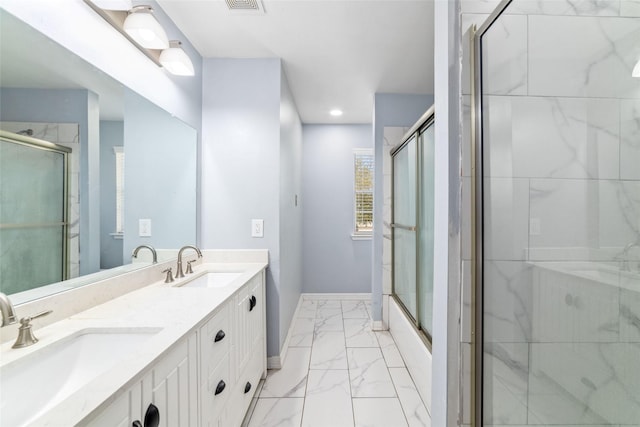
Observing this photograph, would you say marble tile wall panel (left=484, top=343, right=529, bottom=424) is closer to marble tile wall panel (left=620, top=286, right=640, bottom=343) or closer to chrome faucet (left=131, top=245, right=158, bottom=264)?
marble tile wall panel (left=620, top=286, right=640, bottom=343)

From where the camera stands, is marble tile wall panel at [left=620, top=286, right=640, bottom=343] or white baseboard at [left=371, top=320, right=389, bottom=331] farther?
white baseboard at [left=371, top=320, right=389, bottom=331]

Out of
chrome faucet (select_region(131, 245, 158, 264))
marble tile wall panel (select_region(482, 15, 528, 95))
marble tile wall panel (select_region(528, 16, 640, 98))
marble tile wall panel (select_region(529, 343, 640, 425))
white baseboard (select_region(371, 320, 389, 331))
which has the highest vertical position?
marble tile wall panel (select_region(482, 15, 528, 95))

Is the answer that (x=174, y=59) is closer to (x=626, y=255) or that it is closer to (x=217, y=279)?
(x=217, y=279)

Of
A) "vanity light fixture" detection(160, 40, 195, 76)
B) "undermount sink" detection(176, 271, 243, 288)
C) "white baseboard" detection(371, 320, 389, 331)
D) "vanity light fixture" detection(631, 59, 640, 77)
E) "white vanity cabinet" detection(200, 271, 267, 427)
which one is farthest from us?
"white baseboard" detection(371, 320, 389, 331)

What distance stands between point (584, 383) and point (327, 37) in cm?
224

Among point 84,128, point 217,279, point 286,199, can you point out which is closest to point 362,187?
point 286,199

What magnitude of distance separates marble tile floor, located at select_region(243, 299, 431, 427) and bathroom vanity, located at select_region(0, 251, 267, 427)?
34cm

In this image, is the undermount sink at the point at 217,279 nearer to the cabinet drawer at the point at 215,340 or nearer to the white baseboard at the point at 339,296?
the cabinet drawer at the point at 215,340

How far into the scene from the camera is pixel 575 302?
644mm

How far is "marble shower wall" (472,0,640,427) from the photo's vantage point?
536 mm

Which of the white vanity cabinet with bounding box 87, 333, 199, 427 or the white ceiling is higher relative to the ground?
the white ceiling

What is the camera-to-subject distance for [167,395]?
85 cm

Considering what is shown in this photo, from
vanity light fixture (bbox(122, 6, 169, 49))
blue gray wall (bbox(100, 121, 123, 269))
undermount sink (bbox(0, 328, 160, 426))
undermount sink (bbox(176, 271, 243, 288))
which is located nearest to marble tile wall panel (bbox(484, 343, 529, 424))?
undermount sink (bbox(0, 328, 160, 426))

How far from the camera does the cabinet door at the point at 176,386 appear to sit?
2.60 feet
